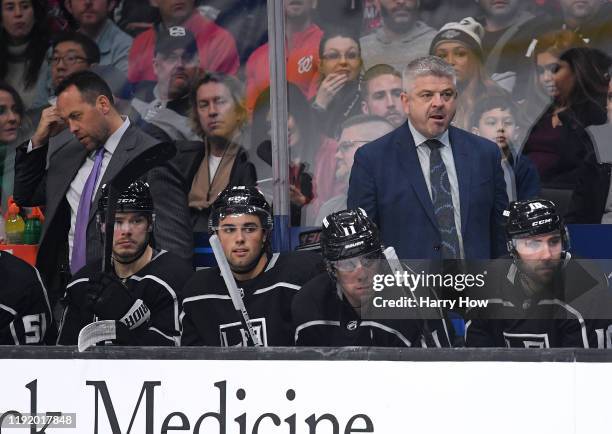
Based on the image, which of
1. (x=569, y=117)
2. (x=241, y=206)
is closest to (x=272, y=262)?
(x=241, y=206)

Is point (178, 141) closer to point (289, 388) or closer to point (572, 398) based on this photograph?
point (289, 388)

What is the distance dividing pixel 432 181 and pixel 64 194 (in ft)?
4.66

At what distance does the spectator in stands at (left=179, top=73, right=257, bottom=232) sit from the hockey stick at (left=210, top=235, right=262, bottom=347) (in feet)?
2.83

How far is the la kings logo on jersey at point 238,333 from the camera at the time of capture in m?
3.75

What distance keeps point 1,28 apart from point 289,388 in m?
2.35

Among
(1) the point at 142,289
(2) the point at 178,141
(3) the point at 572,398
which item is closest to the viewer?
(3) the point at 572,398

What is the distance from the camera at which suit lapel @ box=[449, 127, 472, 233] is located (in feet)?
14.3

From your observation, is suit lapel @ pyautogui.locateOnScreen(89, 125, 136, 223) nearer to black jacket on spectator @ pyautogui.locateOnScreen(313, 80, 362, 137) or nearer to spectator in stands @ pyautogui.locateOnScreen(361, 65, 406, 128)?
black jacket on spectator @ pyautogui.locateOnScreen(313, 80, 362, 137)

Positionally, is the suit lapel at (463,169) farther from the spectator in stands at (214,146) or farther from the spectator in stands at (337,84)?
the spectator in stands at (214,146)

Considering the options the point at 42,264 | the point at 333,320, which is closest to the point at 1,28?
the point at 42,264

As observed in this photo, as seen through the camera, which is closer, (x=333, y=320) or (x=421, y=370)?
(x=421, y=370)

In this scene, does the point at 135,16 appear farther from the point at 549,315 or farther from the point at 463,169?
the point at 549,315

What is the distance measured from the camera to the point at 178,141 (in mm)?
4797

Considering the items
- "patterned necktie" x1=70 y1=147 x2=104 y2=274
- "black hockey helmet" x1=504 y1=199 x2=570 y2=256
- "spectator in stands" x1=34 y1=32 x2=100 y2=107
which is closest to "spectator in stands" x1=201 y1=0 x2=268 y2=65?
"spectator in stands" x1=34 y1=32 x2=100 y2=107
